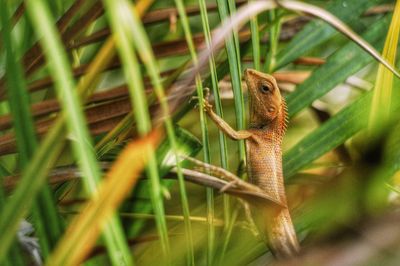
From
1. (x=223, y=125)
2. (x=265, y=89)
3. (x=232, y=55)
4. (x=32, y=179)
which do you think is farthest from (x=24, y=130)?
(x=265, y=89)

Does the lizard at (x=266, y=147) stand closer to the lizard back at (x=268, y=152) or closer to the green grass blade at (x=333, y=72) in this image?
the lizard back at (x=268, y=152)

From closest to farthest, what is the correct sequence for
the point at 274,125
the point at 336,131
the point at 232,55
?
1. the point at 232,55
2. the point at 336,131
3. the point at 274,125

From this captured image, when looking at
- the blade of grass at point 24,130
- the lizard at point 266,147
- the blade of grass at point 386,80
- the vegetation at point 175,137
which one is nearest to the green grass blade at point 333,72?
the vegetation at point 175,137

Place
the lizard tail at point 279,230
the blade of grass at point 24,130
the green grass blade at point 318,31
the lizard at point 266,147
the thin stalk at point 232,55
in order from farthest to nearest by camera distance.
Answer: the green grass blade at point 318,31 < the lizard at point 266,147 < the lizard tail at point 279,230 < the thin stalk at point 232,55 < the blade of grass at point 24,130

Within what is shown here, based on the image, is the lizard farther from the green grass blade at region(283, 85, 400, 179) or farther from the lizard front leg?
the green grass blade at region(283, 85, 400, 179)

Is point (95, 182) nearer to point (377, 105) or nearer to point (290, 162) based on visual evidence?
point (377, 105)

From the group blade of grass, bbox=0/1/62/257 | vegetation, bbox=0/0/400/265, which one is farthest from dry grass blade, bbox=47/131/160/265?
blade of grass, bbox=0/1/62/257

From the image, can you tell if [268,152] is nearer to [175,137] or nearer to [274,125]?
[274,125]
